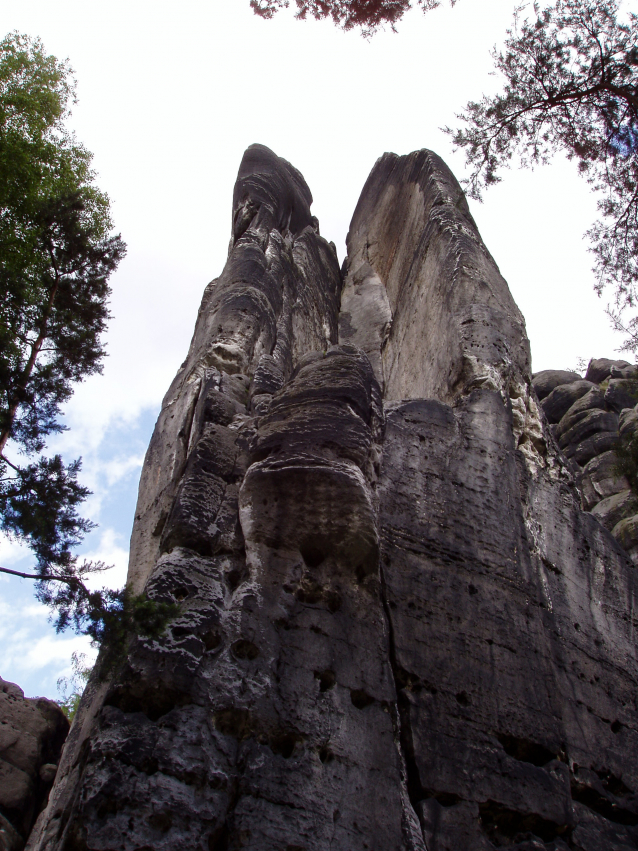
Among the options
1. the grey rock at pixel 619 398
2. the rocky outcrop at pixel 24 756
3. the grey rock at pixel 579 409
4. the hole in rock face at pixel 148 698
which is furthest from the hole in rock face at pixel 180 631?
the grey rock at pixel 619 398

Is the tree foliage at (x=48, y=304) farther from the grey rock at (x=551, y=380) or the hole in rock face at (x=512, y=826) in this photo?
the grey rock at (x=551, y=380)

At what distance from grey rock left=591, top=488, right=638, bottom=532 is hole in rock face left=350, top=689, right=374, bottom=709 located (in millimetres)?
10666

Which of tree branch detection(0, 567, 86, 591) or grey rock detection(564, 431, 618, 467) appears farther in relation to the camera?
grey rock detection(564, 431, 618, 467)

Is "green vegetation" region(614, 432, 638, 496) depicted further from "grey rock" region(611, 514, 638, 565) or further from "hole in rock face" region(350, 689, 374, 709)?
"hole in rock face" region(350, 689, 374, 709)

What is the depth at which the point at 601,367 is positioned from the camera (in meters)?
27.2

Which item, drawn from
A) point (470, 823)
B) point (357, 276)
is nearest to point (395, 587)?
point (470, 823)

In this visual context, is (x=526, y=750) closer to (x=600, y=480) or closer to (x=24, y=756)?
(x=24, y=756)

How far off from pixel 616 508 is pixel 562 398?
8712mm

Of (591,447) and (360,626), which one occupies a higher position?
(591,447)

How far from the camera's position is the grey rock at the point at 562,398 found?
78.6ft

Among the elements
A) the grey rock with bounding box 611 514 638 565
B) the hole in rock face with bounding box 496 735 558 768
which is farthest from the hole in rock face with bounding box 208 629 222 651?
the grey rock with bounding box 611 514 638 565

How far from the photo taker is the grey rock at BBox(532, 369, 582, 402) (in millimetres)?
25938

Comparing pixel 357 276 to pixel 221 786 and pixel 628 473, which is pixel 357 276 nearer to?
pixel 628 473

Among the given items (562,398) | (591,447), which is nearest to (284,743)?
(591,447)
